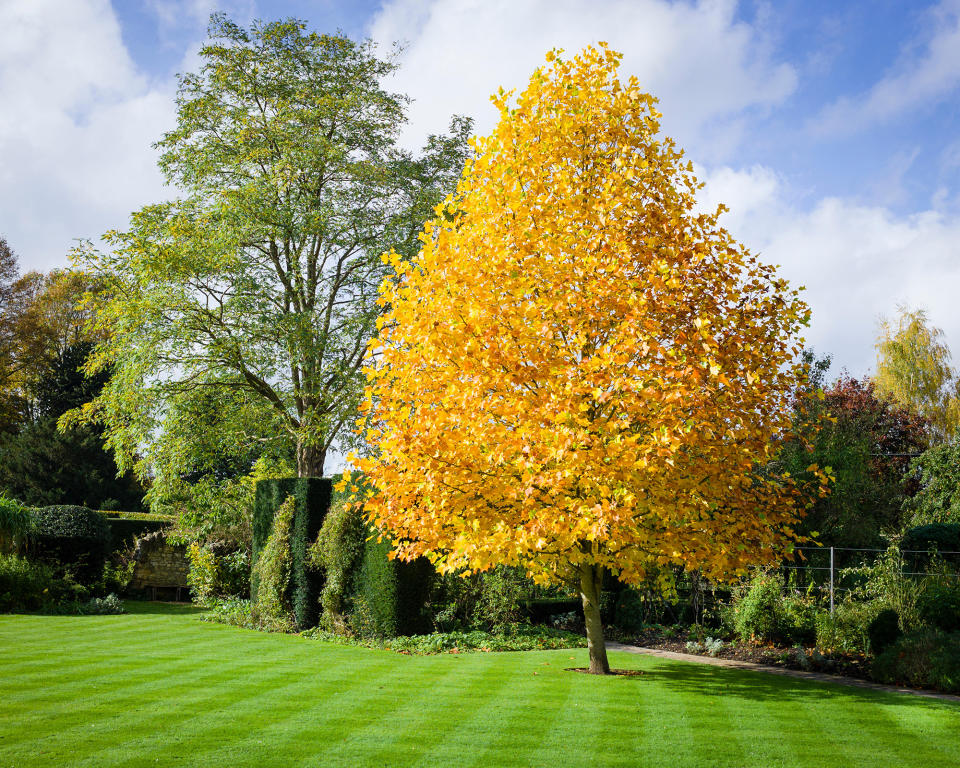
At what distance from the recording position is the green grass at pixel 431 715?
21.4 ft

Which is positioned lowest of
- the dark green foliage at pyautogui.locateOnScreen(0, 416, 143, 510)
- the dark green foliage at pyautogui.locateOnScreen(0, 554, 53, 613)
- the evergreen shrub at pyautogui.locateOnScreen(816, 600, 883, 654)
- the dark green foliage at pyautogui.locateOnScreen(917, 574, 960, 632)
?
the dark green foliage at pyautogui.locateOnScreen(0, 554, 53, 613)

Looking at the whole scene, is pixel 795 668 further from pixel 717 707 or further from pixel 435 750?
pixel 435 750

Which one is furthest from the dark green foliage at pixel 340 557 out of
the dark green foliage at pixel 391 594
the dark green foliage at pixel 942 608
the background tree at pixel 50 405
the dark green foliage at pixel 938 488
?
the background tree at pixel 50 405

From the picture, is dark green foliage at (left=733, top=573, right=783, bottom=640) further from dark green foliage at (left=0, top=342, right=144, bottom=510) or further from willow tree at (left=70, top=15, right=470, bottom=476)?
dark green foliage at (left=0, top=342, right=144, bottom=510)

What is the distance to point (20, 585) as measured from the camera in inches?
687

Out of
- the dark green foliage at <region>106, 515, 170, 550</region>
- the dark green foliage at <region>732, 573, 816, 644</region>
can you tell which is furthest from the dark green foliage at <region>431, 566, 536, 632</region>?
the dark green foliage at <region>106, 515, 170, 550</region>

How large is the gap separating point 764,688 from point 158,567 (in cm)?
1809

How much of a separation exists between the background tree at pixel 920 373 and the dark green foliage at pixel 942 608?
2061cm

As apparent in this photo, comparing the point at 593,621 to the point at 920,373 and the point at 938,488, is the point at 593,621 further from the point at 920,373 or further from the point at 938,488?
the point at 920,373

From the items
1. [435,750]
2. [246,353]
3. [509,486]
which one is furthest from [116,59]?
[246,353]

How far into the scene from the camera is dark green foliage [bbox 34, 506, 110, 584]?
19.1 m

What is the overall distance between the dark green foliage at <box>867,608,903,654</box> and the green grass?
1.95m

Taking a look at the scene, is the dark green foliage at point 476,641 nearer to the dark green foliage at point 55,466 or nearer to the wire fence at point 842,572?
the wire fence at point 842,572

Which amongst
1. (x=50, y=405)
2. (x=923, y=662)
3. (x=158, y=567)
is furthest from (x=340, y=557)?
(x=50, y=405)
